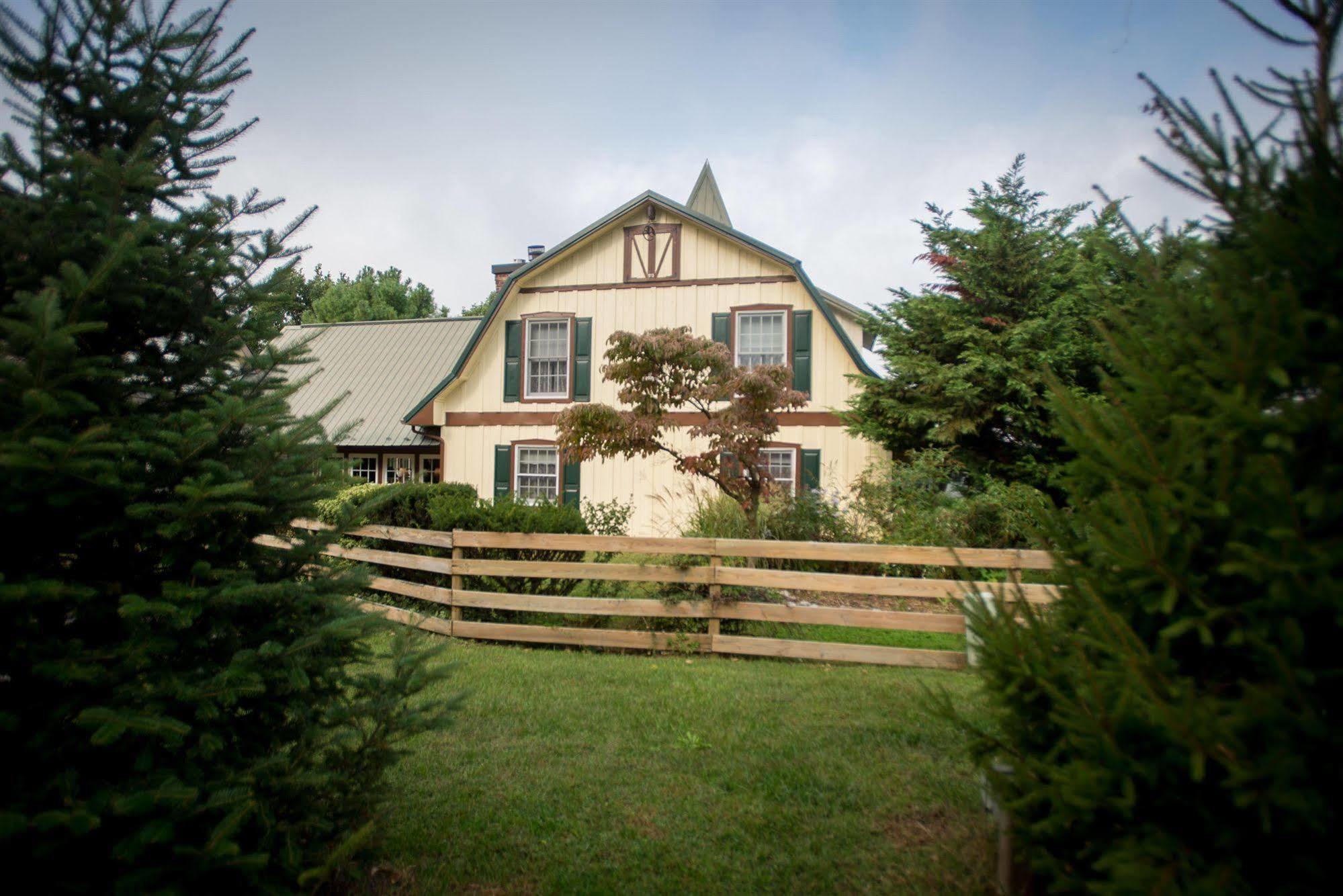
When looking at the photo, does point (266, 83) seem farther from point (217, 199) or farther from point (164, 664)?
point (164, 664)

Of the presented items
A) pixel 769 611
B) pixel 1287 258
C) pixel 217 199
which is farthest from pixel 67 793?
pixel 769 611

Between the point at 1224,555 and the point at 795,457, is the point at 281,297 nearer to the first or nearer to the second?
the point at 1224,555

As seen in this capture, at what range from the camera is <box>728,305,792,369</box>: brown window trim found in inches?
564

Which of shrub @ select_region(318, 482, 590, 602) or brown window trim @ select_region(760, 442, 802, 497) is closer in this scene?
shrub @ select_region(318, 482, 590, 602)

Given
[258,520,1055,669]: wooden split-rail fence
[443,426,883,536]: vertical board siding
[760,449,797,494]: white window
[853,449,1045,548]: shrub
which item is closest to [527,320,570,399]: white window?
[443,426,883,536]: vertical board siding

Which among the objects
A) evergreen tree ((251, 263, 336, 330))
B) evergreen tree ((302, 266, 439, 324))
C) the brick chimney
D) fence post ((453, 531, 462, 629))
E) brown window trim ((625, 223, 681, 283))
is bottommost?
fence post ((453, 531, 462, 629))

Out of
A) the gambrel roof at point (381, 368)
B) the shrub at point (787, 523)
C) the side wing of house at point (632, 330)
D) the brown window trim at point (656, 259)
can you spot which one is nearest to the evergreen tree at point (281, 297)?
the shrub at point (787, 523)

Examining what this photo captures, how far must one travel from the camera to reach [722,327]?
1464 cm

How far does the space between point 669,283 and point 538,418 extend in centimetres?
422

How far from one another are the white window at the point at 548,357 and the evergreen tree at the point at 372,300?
66.3ft

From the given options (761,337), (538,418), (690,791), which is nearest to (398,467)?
(538,418)

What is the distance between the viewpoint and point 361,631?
2584mm

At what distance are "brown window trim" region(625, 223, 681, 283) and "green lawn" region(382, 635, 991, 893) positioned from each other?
1087 cm

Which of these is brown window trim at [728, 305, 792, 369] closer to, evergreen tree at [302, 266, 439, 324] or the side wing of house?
the side wing of house
